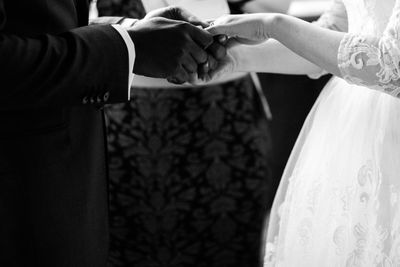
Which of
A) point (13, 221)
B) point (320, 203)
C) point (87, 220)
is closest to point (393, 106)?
point (320, 203)

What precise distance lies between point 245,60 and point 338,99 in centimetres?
27

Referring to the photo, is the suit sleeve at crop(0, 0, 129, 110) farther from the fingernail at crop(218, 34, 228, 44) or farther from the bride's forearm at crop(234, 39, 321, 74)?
the bride's forearm at crop(234, 39, 321, 74)

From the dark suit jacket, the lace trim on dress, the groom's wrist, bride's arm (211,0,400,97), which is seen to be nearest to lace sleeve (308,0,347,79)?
bride's arm (211,0,400,97)

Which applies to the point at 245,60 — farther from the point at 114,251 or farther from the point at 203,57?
the point at 114,251

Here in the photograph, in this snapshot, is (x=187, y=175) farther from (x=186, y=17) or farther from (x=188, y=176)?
(x=186, y=17)

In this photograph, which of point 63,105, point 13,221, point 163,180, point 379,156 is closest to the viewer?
point 63,105

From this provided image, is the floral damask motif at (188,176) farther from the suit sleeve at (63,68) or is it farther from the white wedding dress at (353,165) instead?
the suit sleeve at (63,68)

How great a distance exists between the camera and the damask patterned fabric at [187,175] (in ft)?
6.87

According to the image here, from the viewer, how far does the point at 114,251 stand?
2301 millimetres

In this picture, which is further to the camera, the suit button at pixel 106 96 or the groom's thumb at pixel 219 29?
the groom's thumb at pixel 219 29

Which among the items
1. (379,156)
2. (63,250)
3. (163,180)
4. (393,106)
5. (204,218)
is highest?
(393,106)

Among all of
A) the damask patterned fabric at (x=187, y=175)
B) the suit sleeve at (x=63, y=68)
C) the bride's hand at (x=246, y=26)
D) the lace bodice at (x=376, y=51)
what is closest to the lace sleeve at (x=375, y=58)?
the lace bodice at (x=376, y=51)

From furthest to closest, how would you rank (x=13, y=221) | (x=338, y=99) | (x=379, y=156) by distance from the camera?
(x=338, y=99) < (x=379, y=156) < (x=13, y=221)

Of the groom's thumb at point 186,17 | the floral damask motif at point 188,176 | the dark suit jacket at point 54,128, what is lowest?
the floral damask motif at point 188,176
